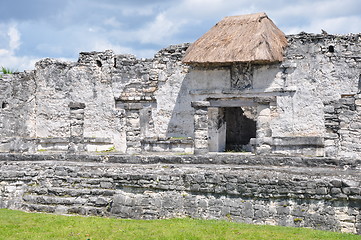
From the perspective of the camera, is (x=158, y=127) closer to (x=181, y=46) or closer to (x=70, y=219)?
(x=181, y=46)

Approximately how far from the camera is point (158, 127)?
14008 mm

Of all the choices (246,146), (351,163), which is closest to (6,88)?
(246,146)

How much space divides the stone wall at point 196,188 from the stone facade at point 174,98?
2.17m

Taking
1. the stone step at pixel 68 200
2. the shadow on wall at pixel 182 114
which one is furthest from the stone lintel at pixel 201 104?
the shadow on wall at pixel 182 114

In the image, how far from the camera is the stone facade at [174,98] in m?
12.4

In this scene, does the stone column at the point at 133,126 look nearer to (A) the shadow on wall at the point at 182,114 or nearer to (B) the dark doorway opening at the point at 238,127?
(A) the shadow on wall at the point at 182,114

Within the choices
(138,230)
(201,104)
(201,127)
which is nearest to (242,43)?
(201,104)

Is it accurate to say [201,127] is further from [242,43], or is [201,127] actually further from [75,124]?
[242,43]

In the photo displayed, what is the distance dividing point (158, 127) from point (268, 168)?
22.3 feet

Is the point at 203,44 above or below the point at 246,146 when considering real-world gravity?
above

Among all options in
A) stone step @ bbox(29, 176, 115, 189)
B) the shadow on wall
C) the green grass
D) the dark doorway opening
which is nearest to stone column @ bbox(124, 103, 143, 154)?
stone step @ bbox(29, 176, 115, 189)

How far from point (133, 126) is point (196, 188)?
345 centimetres

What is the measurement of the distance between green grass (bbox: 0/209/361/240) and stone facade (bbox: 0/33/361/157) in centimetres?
363

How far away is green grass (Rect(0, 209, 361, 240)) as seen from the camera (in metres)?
6.04
